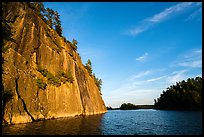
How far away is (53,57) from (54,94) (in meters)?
11.0

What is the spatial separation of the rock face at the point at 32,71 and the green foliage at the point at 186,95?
184 ft

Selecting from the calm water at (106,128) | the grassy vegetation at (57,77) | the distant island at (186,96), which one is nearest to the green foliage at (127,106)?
the distant island at (186,96)

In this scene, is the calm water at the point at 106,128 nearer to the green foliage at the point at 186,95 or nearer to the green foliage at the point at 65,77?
the green foliage at the point at 65,77

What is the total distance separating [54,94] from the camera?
45094mm

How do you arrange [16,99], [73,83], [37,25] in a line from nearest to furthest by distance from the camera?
[16,99], [37,25], [73,83]

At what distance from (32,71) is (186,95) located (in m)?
81.0

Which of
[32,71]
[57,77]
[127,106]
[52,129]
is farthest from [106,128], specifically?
[127,106]

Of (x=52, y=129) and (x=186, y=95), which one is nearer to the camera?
(x=52, y=129)

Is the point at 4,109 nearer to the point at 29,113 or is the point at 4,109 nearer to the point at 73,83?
the point at 29,113

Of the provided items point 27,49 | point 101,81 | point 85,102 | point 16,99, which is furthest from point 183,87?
point 16,99

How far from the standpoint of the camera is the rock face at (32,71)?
102 feet

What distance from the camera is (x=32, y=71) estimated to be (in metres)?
39.5

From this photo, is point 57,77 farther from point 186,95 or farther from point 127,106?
point 127,106

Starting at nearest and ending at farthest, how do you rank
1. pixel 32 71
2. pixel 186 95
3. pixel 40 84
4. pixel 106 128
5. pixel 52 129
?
pixel 52 129 < pixel 106 128 < pixel 40 84 < pixel 32 71 < pixel 186 95
